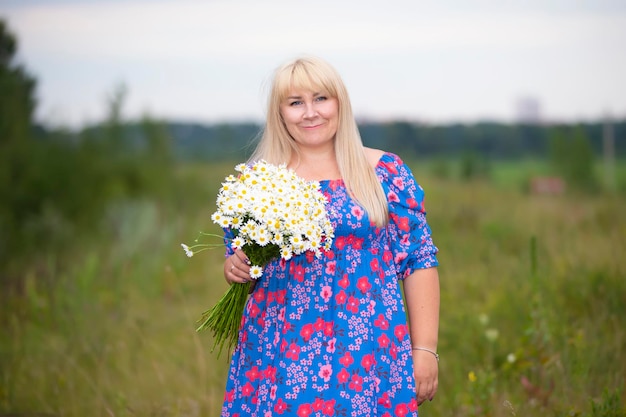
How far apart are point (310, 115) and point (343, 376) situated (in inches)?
39.6

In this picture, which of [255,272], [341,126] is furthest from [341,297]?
[341,126]

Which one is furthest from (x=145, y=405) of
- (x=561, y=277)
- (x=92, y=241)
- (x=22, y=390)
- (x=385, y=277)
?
(x=92, y=241)

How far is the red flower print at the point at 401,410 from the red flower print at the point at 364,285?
45 centimetres

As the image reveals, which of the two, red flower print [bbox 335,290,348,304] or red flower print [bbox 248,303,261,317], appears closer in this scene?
red flower print [bbox 335,290,348,304]

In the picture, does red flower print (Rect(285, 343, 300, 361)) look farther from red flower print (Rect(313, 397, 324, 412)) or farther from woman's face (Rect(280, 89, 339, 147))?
woman's face (Rect(280, 89, 339, 147))

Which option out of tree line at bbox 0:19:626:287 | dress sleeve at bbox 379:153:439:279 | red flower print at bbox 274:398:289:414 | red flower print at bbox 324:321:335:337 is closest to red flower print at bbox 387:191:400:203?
dress sleeve at bbox 379:153:439:279

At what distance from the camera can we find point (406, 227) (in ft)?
10.3

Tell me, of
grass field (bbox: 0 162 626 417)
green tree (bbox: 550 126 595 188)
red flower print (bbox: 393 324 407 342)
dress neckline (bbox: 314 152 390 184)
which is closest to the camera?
red flower print (bbox: 393 324 407 342)

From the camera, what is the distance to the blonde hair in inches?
120

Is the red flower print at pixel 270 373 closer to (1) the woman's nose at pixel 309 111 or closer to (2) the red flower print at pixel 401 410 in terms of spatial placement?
(2) the red flower print at pixel 401 410

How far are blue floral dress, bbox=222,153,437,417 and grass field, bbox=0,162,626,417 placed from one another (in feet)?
2.14

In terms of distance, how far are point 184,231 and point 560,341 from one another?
357 inches

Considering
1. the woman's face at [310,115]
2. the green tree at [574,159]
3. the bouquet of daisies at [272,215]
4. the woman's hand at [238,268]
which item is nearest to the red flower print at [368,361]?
the bouquet of daisies at [272,215]

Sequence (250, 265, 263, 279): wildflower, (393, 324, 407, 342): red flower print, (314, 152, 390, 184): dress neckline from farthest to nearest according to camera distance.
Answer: (314, 152, 390, 184): dress neckline < (393, 324, 407, 342): red flower print < (250, 265, 263, 279): wildflower
